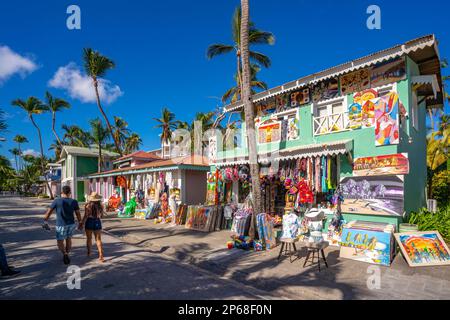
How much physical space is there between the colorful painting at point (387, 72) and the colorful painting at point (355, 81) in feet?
0.63

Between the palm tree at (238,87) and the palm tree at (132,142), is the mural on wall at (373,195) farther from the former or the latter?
the palm tree at (132,142)

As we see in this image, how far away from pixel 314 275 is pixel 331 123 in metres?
5.35

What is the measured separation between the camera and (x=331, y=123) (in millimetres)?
9156

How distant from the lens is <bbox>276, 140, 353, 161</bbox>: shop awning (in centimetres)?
787

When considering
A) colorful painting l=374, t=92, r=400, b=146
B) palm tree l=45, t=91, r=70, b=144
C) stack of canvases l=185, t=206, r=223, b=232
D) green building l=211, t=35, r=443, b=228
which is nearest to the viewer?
colorful painting l=374, t=92, r=400, b=146

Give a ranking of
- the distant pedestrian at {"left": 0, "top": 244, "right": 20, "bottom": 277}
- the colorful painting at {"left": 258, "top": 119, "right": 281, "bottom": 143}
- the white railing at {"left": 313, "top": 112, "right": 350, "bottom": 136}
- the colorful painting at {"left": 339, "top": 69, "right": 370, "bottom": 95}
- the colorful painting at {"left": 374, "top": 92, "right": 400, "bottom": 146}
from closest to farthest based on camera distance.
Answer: the distant pedestrian at {"left": 0, "top": 244, "right": 20, "bottom": 277} < the colorful painting at {"left": 374, "top": 92, "right": 400, "bottom": 146} < the white railing at {"left": 313, "top": 112, "right": 350, "bottom": 136} < the colorful painting at {"left": 339, "top": 69, "right": 370, "bottom": 95} < the colorful painting at {"left": 258, "top": 119, "right": 281, "bottom": 143}

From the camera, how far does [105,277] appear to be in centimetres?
574

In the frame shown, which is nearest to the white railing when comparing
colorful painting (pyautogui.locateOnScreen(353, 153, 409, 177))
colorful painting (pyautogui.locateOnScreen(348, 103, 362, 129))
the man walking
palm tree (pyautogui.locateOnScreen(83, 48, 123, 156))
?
colorful painting (pyautogui.locateOnScreen(348, 103, 362, 129))

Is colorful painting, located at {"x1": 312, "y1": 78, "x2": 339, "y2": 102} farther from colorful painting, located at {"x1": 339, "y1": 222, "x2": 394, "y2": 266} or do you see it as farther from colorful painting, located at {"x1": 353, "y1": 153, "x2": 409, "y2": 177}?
colorful painting, located at {"x1": 339, "y1": 222, "x2": 394, "y2": 266}

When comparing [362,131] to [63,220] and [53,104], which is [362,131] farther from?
[53,104]

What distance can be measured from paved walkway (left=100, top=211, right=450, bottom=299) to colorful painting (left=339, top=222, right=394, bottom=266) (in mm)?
233

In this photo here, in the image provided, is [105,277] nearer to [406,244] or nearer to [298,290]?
[298,290]

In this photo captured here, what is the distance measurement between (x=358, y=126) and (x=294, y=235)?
4001 mm

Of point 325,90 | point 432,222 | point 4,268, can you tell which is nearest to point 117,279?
point 4,268
